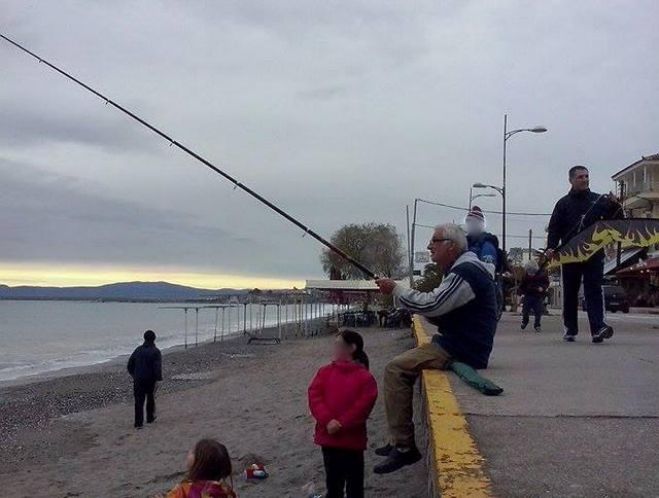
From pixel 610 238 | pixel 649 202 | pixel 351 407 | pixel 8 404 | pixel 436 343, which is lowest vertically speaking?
pixel 8 404

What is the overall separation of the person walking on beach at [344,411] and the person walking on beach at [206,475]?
1371 mm

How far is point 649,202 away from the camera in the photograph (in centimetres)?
5156

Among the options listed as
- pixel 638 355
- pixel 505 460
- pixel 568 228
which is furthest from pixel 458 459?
pixel 568 228

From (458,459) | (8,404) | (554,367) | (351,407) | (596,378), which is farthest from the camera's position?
(8,404)

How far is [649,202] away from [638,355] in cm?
4692

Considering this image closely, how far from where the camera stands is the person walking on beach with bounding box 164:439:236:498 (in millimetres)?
4227

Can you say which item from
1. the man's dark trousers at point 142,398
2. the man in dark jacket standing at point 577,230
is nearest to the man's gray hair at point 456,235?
the man in dark jacket standing at point 577,230

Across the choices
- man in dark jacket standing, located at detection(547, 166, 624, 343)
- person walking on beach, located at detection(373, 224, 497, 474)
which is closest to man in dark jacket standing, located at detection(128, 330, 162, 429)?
man in dark jacket standing, located at detection(547, 166, 624, 343)

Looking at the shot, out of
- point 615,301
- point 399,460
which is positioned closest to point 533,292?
point 399,460

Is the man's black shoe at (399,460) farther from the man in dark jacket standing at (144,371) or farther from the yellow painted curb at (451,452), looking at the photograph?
the man in dark jacket standing at (144,371)

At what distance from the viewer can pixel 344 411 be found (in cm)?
563

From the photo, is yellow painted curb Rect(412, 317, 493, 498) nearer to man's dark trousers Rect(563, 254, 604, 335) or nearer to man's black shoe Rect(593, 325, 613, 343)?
man's black shoe Rect(593, 325, 613, 343)

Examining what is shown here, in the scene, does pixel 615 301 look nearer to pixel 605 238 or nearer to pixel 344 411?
pixel 605 238

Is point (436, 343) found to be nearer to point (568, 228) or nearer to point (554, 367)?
point (554, 367)
